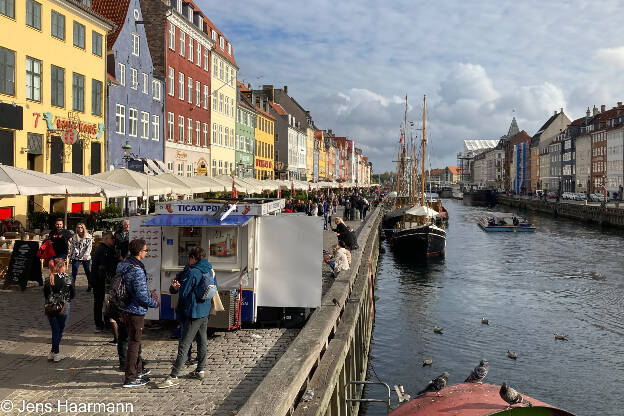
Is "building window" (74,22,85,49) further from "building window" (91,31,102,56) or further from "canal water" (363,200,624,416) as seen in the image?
"canal water" (363,200,624,416)

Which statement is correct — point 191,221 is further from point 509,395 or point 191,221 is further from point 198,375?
point 509,395

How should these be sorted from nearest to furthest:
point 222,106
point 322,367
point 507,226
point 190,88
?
point 322,367, point 190,88, point 222,106, point 507,226

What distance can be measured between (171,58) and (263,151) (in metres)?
31.8

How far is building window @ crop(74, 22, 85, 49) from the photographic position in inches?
1187

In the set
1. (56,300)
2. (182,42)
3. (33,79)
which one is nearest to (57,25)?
(33,79)

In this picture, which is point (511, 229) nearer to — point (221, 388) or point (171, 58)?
point (171, 58)

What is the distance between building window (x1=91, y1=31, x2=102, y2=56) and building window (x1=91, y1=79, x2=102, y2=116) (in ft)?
4.79

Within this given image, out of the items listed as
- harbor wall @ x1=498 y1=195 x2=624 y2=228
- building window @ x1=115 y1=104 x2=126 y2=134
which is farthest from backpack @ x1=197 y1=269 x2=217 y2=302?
harbor wall @ x1=498 y1=195 x2=624 y2=228

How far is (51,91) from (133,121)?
9668 millimetres

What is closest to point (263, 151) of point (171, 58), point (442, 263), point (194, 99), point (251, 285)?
point (194, 99)

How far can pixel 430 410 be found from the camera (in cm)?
802

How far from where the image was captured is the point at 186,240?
431 inches

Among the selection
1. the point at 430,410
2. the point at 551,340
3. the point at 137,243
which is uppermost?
the point at 137,243

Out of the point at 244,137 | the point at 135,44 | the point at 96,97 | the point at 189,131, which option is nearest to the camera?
the point at 96,97
